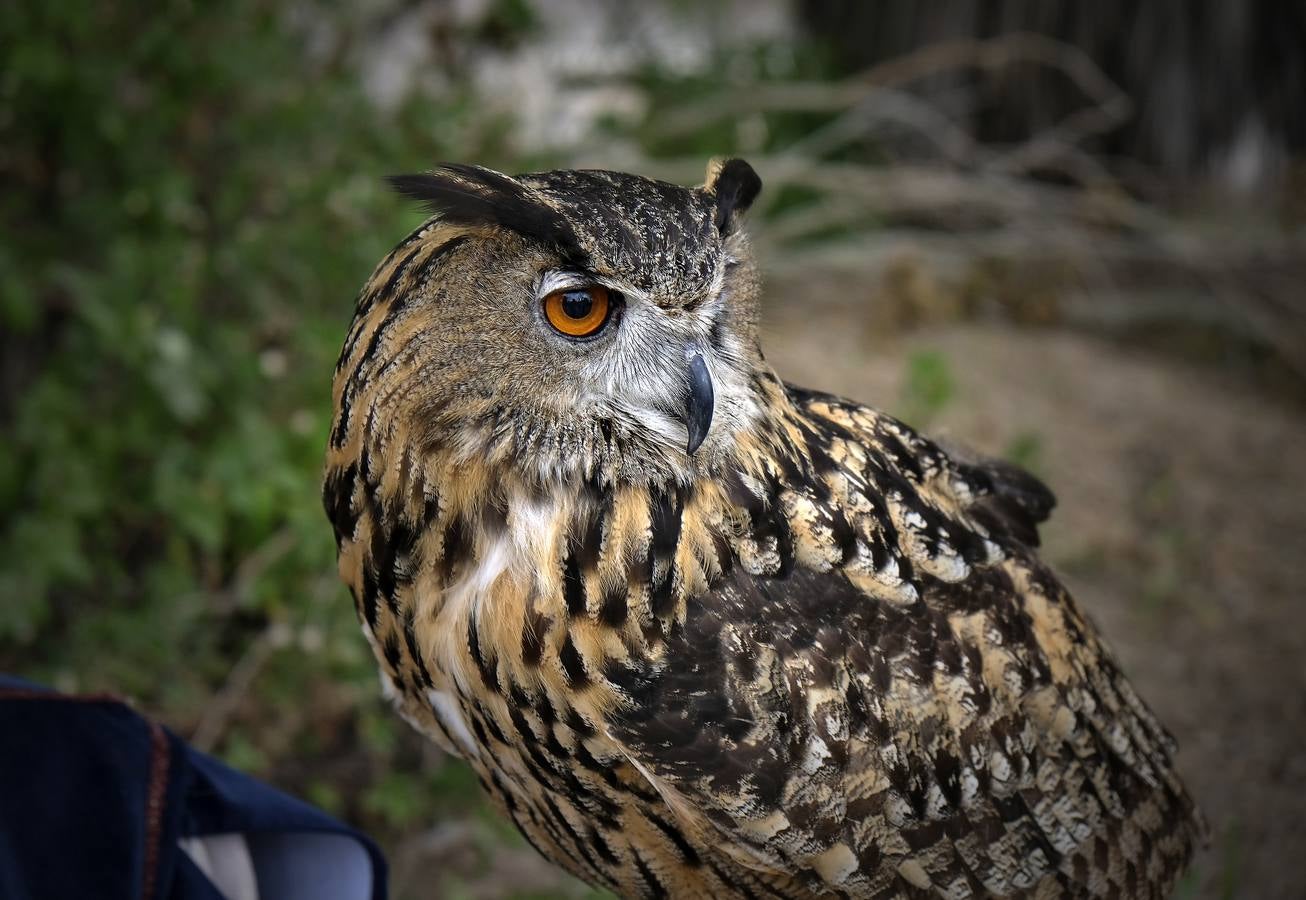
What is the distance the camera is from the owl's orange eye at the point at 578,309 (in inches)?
55.4

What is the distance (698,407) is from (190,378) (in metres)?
1.58

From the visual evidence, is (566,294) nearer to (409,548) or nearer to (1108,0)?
(409,548)

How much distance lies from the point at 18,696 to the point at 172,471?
114cm

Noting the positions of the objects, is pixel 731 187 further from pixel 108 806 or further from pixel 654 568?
pixel 108 806

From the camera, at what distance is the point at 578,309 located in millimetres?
1418

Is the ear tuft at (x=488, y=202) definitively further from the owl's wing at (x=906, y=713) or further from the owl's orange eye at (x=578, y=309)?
the owl's wing at (x=906, y=713)

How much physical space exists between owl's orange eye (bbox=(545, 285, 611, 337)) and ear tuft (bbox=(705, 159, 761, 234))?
0.21m

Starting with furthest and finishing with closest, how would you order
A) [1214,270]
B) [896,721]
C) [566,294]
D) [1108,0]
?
[1108,0], [1214,270], [896,721], [566,294]

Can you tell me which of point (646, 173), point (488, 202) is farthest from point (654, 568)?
point (646, 173)

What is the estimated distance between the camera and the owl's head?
4.48 feet

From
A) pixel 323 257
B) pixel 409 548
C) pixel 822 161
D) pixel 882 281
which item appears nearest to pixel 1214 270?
pixel 882 281

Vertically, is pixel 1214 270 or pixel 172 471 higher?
pixel 1214 270

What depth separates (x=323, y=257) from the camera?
294cm

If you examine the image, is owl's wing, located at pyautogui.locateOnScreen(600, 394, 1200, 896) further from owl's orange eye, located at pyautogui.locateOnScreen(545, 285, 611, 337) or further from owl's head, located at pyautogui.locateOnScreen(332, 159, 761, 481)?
owl's orange eye, located at pyautogui.locateOnScreen(545, 285, 611, 337)
